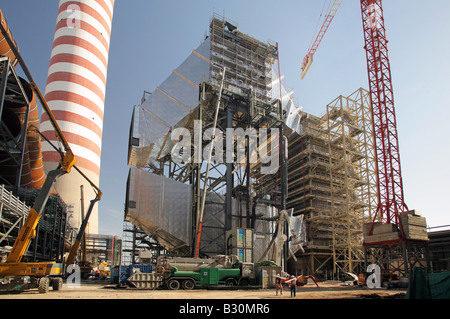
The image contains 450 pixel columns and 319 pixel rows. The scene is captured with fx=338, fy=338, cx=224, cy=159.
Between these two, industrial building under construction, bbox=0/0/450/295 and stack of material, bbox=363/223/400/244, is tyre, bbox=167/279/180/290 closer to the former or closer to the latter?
industrial building under construction, bbox=0/0/450/295

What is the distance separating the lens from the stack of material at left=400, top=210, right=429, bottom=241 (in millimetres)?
35469

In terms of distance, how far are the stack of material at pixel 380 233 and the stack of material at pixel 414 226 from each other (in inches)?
42.3

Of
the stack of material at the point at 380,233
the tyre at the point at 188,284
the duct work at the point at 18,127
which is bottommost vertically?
the tyre at the point at 188,284

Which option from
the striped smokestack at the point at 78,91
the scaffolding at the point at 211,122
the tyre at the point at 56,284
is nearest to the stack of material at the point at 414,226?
the scaffolding at the point at 211,122

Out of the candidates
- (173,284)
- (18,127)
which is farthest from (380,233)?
(18,127)

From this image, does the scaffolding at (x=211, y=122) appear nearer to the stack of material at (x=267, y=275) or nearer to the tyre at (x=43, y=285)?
the stack of material at (x=267, y=275)

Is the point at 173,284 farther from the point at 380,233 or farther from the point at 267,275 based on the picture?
the point at 380,233

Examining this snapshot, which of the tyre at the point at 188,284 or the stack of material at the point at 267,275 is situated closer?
the tyre at the point at 188,284

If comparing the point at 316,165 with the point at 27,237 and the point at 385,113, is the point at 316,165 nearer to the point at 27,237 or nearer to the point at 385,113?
the point at 385,113

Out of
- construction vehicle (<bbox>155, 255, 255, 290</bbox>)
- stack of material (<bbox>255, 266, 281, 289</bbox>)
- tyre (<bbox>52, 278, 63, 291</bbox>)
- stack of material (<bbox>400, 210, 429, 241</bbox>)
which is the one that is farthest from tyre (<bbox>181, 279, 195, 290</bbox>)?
stack of material (<bbox>400, 210, 429, 241</bbox>)

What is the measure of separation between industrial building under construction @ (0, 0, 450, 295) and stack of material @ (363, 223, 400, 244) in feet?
0.39

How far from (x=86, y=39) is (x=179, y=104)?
22729 millimetres

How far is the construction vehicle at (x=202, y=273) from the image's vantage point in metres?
24.6
